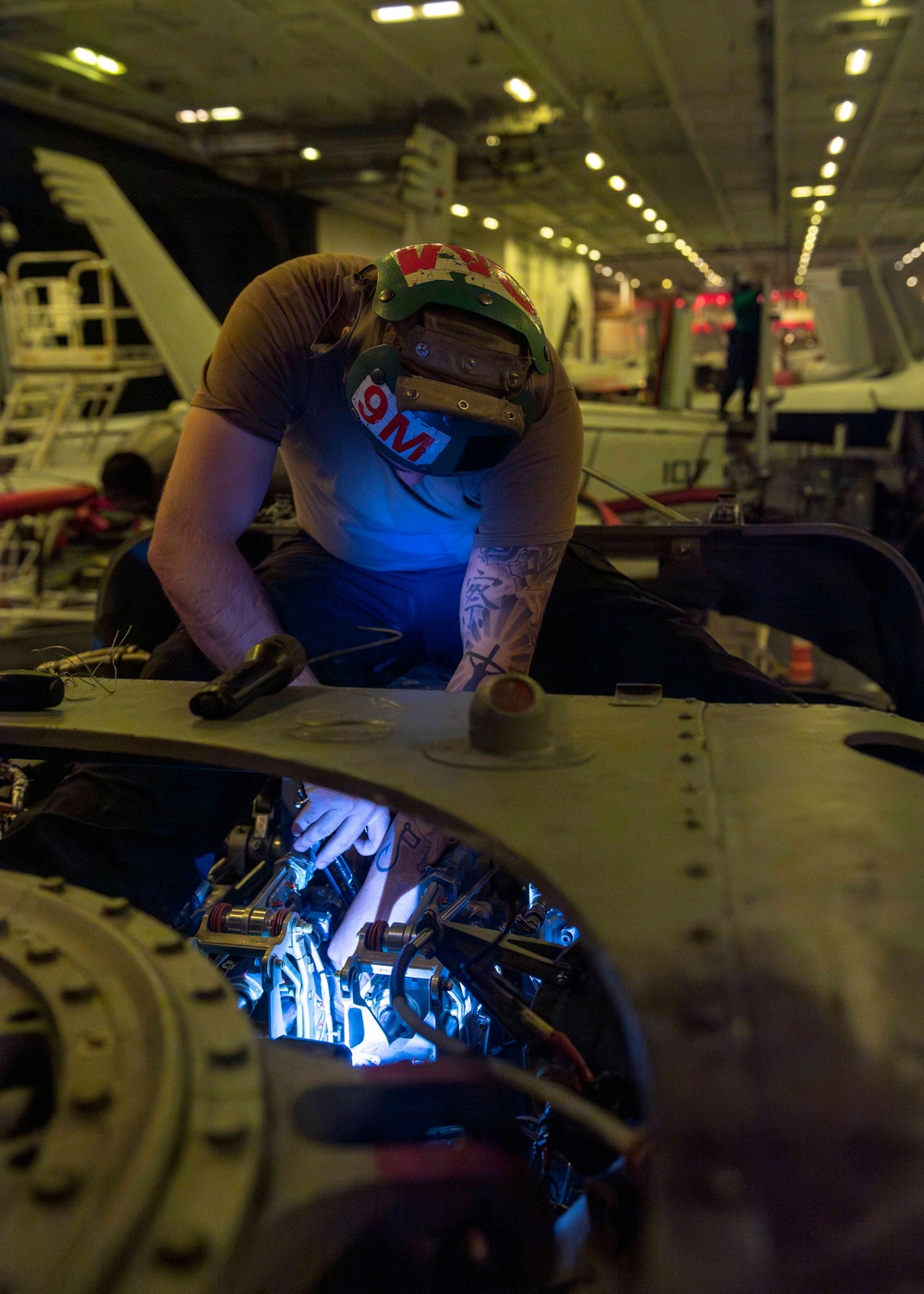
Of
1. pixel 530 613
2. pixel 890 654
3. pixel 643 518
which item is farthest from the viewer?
pixel 643 518

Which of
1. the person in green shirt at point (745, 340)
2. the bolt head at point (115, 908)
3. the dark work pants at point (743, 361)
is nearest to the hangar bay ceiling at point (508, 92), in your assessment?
the person in green shirt at point (745, 340)

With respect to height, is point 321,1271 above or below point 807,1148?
below

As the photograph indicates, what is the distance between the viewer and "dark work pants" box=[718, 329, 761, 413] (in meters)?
9.45

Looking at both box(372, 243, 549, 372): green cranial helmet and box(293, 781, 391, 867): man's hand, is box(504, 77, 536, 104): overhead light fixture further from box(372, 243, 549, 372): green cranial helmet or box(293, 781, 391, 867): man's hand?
box(293, 781, 391, 867): man's hand

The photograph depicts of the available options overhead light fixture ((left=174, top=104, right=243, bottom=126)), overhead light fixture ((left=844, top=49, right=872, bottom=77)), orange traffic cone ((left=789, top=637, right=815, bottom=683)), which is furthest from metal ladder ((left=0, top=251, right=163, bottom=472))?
overhead light fixture ((left=844, top=49, right=872, bottom=77))

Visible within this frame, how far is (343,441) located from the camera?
235 cm

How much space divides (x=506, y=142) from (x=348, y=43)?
9.69 feet

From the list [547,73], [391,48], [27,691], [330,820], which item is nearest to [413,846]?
[330,820]

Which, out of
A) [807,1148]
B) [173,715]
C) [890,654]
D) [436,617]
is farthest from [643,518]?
[807,1148]

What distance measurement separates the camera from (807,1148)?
2.21 feet

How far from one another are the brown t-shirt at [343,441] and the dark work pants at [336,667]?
→ 0.14 m

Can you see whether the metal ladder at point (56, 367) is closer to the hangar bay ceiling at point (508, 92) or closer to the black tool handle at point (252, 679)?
the hangar bay ceiling at point (508, 92)

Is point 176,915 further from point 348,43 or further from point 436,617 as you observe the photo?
point 348,43

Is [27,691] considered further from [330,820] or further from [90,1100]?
[90,1100]
